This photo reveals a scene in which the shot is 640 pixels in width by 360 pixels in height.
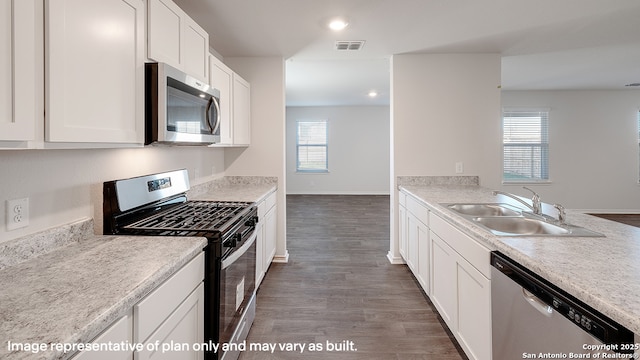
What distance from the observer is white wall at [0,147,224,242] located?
3.87 ft

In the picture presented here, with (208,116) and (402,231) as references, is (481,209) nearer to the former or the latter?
(402,231)

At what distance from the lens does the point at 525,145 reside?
20.5 ft

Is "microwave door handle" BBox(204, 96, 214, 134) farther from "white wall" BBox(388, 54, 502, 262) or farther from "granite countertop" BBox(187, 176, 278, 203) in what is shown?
"white wall" BBox(388, 54, 502, 262)

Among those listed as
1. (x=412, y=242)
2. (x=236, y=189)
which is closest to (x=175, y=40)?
(x=236, y=189)

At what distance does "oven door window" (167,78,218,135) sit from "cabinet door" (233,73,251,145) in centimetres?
85

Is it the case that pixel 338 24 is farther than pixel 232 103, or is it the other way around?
pixel 232 103

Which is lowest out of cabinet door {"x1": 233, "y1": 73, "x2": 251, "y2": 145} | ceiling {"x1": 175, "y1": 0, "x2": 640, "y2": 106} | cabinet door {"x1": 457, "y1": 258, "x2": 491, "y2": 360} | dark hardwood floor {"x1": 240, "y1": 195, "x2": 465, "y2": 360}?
dark hardwood floor {"x1": 240, "y1": 195, "x2": 465, "y2": 360}

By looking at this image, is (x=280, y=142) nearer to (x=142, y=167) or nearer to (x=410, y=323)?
(x=142, y=167)

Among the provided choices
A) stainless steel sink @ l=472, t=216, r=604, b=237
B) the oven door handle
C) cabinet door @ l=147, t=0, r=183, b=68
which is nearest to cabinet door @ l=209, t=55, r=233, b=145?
A: cabinet door @ l=147, t=0, r=183, b=68

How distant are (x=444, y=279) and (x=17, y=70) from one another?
2.32 metres

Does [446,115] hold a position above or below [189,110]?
above

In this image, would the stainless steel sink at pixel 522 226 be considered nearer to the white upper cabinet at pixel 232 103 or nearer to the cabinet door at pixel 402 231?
the cabinet door at pixel 402 231

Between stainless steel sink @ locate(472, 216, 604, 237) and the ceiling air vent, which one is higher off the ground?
the ceiling air vent

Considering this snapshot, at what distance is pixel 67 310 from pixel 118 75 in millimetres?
928
